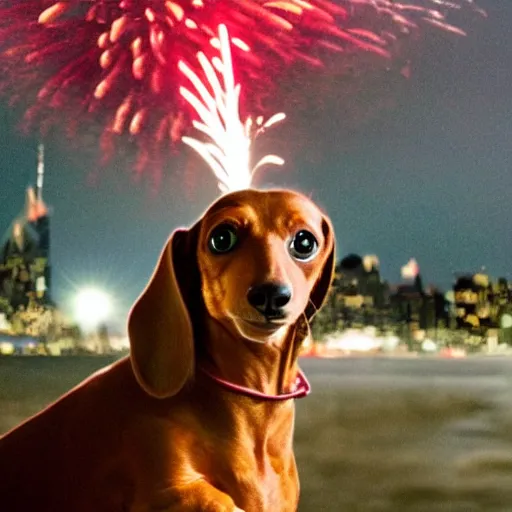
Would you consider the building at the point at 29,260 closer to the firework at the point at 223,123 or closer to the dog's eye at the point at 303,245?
the firework at the point at 223,123

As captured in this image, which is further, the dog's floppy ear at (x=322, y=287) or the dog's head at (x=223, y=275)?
the dog's floppy ear at (x=322, y=287)

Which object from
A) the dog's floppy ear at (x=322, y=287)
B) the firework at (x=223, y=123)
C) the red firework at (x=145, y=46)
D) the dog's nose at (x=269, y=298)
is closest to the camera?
the dog's nose at (x=269, y=298)

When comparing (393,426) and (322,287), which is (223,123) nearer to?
(322,287)

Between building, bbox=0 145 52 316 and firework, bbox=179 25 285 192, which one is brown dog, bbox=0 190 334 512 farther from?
building, bbox=0 145 52 316

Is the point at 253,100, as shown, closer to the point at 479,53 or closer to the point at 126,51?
the point at 126,51

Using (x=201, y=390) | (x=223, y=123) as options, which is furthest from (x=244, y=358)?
(x=223, y=123)

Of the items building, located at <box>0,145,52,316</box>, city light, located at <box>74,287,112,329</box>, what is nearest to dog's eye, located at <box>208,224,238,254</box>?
city light, located at <box>74,287,112,329</box>

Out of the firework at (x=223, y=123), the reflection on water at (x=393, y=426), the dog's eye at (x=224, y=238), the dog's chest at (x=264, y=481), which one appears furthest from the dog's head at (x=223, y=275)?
the reflection on water at (x=393, y=426)
